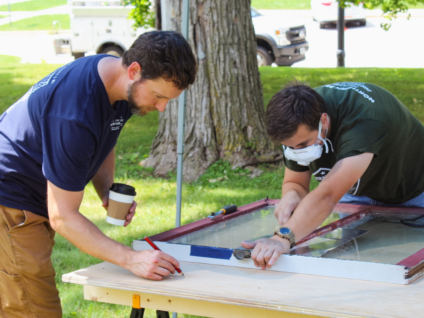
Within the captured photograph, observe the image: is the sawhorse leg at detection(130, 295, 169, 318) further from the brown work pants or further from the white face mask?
the white face mask

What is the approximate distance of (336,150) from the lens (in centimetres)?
247

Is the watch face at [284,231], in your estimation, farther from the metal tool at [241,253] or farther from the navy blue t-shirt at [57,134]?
the navy blue t-shirt at [57,134]

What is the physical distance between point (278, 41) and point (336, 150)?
35.5ft

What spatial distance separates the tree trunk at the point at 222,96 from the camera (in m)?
5.57

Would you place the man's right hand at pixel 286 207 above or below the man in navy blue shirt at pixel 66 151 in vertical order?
below

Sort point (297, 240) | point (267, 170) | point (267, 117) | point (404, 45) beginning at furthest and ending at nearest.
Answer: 1. point (404, 45)
2. point (267, 170)
3. point (267, 117)
4. point (297, 240)

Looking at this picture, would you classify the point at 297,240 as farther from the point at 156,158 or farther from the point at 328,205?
the point at 156,158

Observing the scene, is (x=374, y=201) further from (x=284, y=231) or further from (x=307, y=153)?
(x=284, y=231)

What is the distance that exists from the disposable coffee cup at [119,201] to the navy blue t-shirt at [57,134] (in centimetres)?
13

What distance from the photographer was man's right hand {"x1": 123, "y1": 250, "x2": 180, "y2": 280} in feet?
6.29

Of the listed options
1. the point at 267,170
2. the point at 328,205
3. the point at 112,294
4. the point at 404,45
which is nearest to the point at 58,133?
the point at 112,294

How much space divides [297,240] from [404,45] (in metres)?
16.7

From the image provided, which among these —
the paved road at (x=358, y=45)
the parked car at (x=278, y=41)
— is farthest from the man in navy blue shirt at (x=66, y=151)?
the paved road at (x=358, y=45)

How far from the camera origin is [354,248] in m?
2.21
